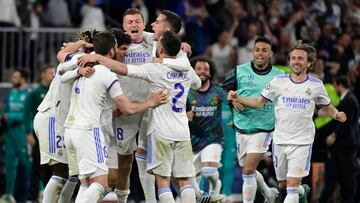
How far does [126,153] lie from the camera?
16.9m

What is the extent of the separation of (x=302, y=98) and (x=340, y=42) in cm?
1121

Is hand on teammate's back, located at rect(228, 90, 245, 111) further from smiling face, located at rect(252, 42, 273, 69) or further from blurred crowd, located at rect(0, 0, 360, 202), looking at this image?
blurred crowd, located at rect(0, 0, 360, 202)

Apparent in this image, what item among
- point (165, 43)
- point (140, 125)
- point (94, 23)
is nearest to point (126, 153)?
point (140, 125)

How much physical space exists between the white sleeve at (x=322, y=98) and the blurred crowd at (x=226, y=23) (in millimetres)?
7763

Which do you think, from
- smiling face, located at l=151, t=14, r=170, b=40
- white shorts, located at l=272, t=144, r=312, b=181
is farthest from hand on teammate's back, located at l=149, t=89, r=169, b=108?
white shorts, located at l=272, t=144, r=312, b=181

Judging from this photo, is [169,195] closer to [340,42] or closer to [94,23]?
[94,23]

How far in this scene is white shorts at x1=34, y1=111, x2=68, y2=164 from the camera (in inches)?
654

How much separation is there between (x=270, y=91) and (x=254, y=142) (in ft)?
3.08

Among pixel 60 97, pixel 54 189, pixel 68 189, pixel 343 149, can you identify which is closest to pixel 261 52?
pixel 60 97

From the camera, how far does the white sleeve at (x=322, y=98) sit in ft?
55.3

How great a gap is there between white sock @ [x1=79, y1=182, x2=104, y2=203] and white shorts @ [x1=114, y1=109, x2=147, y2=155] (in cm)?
157

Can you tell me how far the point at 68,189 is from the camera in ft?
54.3

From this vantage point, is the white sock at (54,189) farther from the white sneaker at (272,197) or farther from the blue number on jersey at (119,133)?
the white sneaker at (272,197)

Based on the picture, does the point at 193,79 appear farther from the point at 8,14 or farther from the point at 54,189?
the point at 8,14
